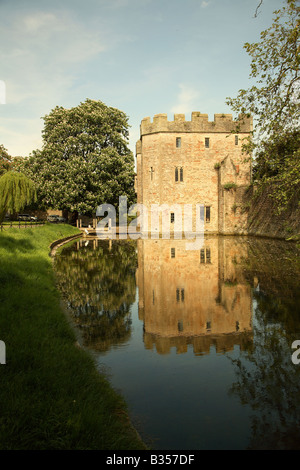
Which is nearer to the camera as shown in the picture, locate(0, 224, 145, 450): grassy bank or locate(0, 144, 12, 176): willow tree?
locate(0, 224, 145, 450): grassy bank

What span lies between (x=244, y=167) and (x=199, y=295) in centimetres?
2979

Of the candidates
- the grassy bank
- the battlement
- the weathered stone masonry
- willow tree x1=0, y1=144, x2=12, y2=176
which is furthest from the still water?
willow tree x1=0, y1=144, x2=12, y2=176

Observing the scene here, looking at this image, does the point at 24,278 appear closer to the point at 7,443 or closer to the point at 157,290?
the point at 157,290

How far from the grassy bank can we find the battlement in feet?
103

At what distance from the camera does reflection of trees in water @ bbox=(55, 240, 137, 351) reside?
6.29 metres

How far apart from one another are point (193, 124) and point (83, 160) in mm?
12285

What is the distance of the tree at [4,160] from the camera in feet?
166

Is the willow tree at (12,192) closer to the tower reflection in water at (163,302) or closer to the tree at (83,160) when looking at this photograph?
the tower reflection in water at (163,302)

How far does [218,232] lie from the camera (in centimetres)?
3509

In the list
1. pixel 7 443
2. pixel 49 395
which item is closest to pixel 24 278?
pixel 49 395

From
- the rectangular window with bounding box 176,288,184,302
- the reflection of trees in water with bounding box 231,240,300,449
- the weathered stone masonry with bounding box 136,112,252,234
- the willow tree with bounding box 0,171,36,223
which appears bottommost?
the reflection of trees in water with bounding box 231,240,300,449

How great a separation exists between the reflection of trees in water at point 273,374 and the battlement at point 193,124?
28504 millimetres

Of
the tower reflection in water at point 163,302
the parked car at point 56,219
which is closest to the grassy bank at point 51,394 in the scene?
Answer: the tower reflection in water at point 163,302
